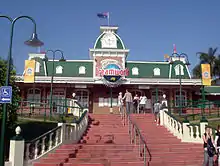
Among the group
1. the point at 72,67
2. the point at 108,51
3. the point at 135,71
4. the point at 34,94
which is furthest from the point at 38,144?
the point at 135,71

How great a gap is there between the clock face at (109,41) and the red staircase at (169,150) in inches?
555

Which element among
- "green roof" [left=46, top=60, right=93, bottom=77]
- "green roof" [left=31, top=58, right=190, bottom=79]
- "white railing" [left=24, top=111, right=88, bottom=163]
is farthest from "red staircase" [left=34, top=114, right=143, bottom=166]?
"green roof" [left=31, top=58, right=190, bottom=79]

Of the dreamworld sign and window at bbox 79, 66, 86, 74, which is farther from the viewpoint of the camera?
window at bbox 79, 66, 86, 74

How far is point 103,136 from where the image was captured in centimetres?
1229

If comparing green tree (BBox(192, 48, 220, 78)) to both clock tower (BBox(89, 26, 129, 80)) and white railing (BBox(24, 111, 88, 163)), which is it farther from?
white railing (BBox(24, 111, 88, 163))

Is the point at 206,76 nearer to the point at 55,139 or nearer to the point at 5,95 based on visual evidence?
the point at 55,139

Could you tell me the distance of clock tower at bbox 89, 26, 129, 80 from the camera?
25.0 metres

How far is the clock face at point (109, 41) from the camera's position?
85.1 feet

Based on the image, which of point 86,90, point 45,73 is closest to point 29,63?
point 45,73

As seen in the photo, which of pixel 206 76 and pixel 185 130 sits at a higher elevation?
pixel 206 76

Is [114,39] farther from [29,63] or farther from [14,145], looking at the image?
[14,145]

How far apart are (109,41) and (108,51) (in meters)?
1.46

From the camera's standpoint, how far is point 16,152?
312 inches

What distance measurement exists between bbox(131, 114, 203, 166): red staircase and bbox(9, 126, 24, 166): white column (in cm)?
444
